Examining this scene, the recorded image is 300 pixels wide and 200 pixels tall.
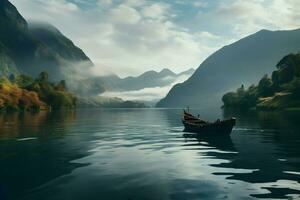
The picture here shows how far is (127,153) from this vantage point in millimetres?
40375

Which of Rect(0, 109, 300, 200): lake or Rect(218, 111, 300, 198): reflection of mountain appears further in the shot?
Rect(218, 111, 300, 198): reflection of mountain

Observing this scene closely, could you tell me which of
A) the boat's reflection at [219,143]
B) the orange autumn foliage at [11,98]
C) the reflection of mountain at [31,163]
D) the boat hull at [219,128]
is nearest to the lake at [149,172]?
the reflection of mountain at [31,163]

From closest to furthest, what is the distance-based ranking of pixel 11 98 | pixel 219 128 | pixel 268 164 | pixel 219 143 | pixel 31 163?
pixel 268 164, pixel 31 163, pixel 219 143, pixel 219 128, pixel 11 98

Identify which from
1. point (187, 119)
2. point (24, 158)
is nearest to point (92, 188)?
point (24, 158)

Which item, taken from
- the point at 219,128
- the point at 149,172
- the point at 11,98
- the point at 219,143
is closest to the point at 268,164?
the point at 149,172

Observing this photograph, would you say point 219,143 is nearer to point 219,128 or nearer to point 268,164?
point 219,128

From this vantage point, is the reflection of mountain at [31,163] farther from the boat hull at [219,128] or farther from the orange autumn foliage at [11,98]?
the orange autumn foliage at [11,98]

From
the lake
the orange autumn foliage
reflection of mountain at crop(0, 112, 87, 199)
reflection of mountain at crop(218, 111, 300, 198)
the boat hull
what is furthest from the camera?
the orange autumn foliage

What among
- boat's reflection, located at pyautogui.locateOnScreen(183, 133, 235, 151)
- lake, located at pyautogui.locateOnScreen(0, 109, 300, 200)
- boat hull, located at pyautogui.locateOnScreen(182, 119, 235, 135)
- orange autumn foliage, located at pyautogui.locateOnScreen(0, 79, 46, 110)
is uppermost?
orange autumn foliage, located at pyautogui.locateOnScreen(0, 79, 46, 110)

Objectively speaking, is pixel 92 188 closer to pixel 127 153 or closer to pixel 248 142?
pixel 127 153

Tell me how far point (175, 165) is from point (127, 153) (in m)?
9.31

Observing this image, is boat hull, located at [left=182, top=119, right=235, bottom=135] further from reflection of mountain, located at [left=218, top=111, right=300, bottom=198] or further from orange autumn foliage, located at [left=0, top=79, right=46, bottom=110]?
orange autumn foliage, located at [left=0, top=79, right=46, bottom=110]

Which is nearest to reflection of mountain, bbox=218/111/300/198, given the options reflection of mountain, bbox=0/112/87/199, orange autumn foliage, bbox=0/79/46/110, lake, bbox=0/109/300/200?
lake, bbox=0/109/300/200

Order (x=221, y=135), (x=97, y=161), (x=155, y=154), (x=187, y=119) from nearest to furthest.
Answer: (x=97, y=161)
(x=155, y=154)
(x=221, y=135)
(x=187, y=119)
